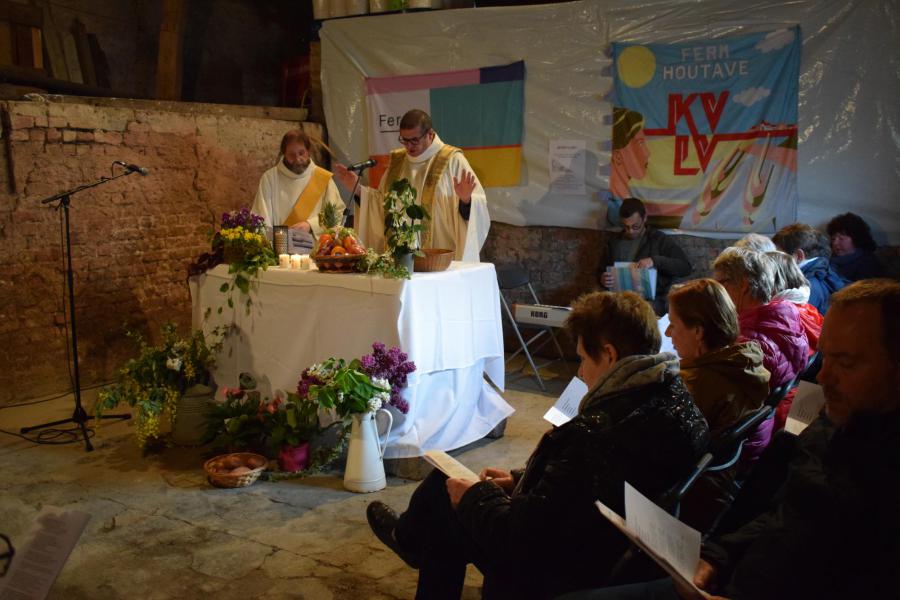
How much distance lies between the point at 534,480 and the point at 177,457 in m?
2.80

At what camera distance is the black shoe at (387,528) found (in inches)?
102

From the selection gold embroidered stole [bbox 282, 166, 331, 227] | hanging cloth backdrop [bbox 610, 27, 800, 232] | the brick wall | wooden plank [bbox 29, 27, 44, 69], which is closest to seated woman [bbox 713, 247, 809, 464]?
hanging cloth backdrop [bbox 610, 27, 800, 232]

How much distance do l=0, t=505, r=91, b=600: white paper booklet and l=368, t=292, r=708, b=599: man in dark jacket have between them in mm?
933

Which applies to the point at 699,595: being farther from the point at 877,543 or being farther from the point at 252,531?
the point at 252,531

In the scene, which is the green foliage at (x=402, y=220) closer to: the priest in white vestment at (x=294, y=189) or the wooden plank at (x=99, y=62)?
the priest in white vestment at (x=294, y=189)

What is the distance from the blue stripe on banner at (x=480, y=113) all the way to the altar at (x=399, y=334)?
2112mm

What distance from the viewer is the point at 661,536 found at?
168 cm

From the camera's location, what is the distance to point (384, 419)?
3.93m

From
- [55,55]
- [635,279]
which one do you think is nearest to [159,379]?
[635,279]

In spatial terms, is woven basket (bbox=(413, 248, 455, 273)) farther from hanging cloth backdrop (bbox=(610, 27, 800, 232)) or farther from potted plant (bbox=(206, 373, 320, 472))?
hanging cloth backdrop (bbox=(610, 27, 800, 232))

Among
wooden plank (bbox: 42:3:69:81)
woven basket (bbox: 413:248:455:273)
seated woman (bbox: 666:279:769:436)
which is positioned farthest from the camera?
wooden plank (bbox: 42:3:69:81)

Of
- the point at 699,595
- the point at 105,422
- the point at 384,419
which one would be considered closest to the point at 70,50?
the point at 105,422

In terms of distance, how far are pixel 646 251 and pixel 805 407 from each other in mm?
3180

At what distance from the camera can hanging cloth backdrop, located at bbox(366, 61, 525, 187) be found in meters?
6.24
